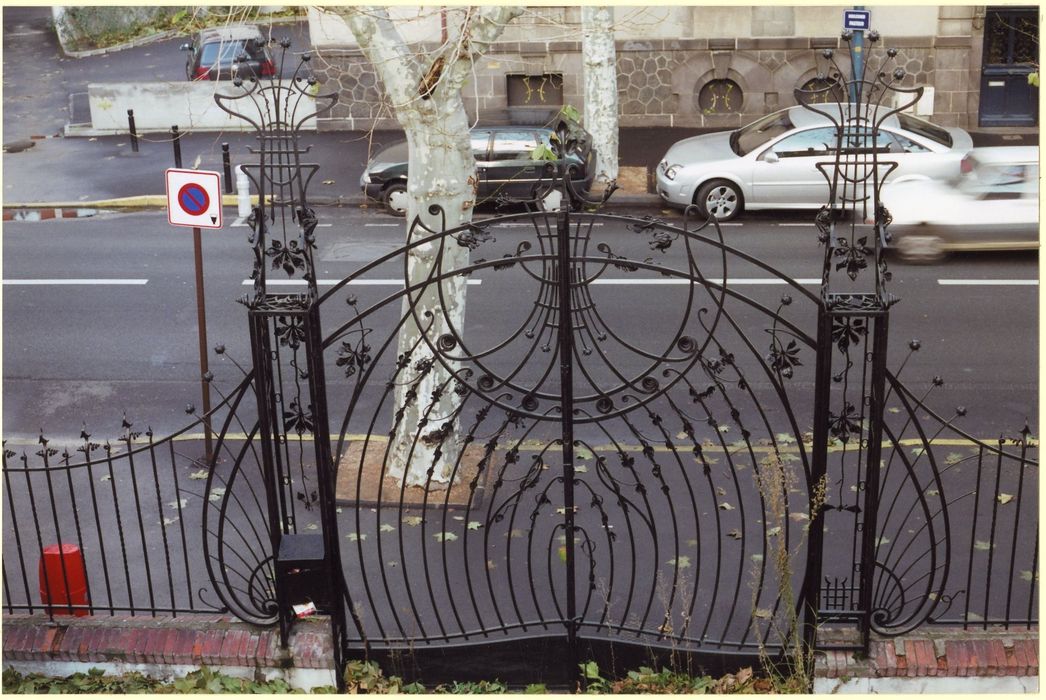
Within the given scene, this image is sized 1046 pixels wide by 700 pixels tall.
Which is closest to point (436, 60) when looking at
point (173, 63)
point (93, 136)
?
point (93, 136)

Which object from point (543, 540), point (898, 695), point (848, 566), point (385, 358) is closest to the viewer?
point (898, 695)

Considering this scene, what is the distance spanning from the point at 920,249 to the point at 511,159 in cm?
612

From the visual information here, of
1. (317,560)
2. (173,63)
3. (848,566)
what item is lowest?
(848,566)

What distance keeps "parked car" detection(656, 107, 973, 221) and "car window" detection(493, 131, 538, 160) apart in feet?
6.88

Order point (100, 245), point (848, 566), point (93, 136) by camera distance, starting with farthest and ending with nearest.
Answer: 1. point (93, 136)
2. point (100, 245)
3. point (848, 566)

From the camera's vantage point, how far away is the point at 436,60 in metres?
8.68

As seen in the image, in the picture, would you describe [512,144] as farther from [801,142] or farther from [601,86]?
[801,142]

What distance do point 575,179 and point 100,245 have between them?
6.90 m

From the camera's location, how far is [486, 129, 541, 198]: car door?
1808 cm

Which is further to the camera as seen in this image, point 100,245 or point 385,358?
point 100,245

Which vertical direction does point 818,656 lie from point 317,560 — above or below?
below

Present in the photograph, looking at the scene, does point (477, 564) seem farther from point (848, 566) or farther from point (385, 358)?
point (385, 358)

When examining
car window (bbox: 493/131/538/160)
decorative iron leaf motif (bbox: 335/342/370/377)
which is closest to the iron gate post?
decorative iron leaf motif (bbox: 335/342/370/377)

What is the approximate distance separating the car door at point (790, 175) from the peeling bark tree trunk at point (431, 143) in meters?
8.97
